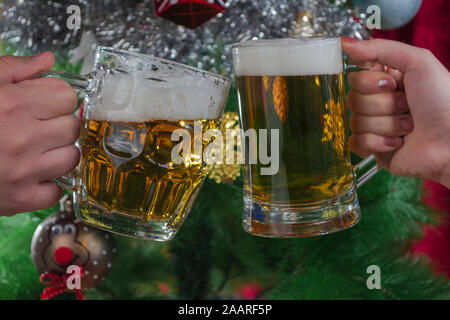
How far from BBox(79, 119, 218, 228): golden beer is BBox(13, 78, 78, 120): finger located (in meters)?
0.04

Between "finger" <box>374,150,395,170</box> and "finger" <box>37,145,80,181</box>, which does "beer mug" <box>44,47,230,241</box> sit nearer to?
"finger" <box>37,145,80,181</box>

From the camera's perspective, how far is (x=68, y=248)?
3.09 ft

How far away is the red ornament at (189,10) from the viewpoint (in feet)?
2.91

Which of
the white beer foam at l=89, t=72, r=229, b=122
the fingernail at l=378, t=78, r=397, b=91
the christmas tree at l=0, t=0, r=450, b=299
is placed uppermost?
the white beer foam at l=89, t=72, r=229, b=122

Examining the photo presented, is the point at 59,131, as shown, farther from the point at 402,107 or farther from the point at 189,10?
the point at 402,107

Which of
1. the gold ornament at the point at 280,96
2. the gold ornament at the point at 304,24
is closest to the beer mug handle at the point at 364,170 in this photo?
the gold ornament at the point at 280,96

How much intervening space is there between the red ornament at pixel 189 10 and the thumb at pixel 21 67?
1.02 ft

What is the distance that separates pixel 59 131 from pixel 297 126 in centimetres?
32

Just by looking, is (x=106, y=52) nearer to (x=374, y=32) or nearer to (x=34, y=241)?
(x=34, y=241)

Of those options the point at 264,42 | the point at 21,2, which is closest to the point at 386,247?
the point at 264,42

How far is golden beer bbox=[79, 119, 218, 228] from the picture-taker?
62cm

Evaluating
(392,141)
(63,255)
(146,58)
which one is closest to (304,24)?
(392,141)

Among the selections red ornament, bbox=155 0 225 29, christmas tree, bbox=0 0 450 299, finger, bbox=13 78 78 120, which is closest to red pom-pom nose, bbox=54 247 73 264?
christmas tree, bbox=0 0 450 299
